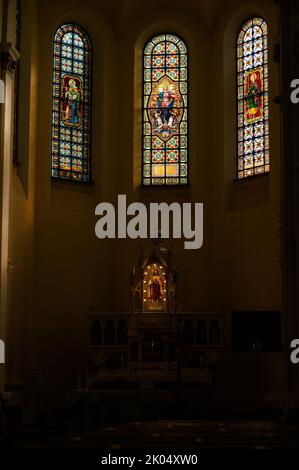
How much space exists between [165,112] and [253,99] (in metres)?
2.53

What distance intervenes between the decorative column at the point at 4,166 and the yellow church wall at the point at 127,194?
6.35 feet

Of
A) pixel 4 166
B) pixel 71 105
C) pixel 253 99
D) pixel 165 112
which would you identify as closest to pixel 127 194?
pixel 165 112

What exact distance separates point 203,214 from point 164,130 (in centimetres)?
271

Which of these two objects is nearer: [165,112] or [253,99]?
[253,99]

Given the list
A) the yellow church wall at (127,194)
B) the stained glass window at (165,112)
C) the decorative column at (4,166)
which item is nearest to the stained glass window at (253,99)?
the yellow church wall at (127,194)

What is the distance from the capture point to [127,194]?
75.9 ft

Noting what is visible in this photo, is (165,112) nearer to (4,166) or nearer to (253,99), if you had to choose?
(253,99)

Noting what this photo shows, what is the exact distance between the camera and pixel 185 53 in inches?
947

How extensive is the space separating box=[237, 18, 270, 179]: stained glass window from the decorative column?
6991 millimetres

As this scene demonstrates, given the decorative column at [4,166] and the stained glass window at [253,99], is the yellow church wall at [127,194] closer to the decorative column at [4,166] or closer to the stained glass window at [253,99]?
the stained glass window at [253,99]

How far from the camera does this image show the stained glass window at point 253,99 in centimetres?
2244

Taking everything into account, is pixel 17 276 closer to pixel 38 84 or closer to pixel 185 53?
pixel 38 84

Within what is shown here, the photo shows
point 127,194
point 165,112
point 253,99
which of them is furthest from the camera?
point 165,112

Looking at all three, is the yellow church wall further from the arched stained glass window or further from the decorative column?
the decorative column
